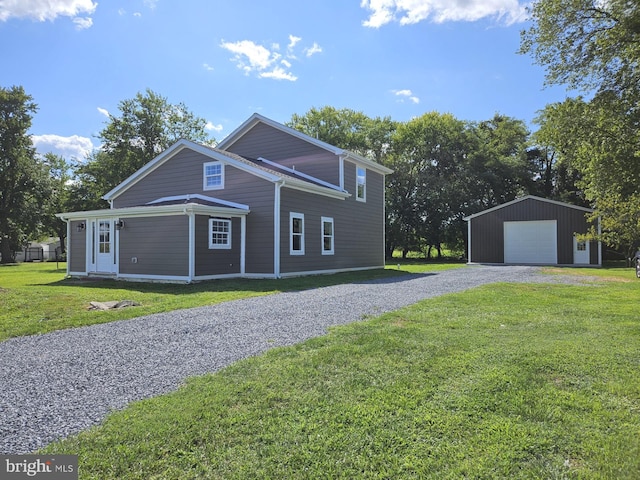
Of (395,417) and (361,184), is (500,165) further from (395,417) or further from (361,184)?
(395,417)

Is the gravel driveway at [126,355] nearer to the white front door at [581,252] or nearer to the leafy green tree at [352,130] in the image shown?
the white front door at [581,252]

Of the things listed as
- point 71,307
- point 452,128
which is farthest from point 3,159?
point 452,128

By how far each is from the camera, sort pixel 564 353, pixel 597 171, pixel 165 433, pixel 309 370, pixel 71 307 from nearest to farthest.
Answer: pixel 165 433 < pixel 309 370 < pixel 564 353 < pixel 71 307 < pixel 597 171

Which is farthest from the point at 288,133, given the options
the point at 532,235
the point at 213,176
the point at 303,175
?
the point at 532,235

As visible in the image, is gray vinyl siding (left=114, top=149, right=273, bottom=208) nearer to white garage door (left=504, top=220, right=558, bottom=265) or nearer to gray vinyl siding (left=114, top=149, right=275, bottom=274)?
gray vinyl siding (left=114, top=149, right=275, bottom=274)

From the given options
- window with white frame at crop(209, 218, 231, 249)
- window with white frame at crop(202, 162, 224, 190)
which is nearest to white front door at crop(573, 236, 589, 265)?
window with white frame at crop(209, 218, 231, 249)

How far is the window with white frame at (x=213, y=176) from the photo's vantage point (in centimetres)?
1458

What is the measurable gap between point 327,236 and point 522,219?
1351cm

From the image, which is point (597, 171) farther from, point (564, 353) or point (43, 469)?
point (43, 469)

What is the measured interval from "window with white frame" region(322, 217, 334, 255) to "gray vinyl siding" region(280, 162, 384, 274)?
20cm

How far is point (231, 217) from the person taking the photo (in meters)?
13.7

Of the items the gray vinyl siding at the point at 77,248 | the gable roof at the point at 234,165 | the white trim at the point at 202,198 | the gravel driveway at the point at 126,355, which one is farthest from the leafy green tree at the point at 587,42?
the gray vinyl siding at the point at 77,248

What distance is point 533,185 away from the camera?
3269 centimetres

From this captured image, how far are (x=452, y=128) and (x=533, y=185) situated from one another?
8011 mm
